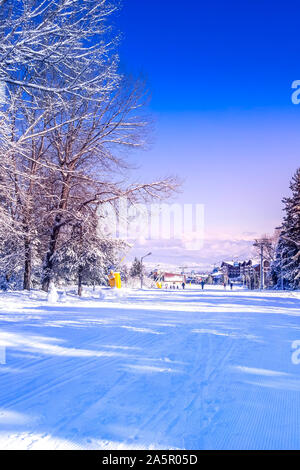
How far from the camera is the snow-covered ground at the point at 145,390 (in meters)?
3.17

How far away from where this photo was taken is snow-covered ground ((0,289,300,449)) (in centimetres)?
317

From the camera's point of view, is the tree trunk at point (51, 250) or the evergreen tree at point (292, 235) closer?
the tree trunk at point (51, 250)

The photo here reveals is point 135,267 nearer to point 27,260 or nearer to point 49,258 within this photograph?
point 49,258

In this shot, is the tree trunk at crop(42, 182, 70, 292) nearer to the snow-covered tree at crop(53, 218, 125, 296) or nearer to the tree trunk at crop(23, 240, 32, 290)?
the snow-covered tree at crop(53, 218, 125, 296)

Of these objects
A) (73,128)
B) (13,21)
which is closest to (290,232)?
(73,128)

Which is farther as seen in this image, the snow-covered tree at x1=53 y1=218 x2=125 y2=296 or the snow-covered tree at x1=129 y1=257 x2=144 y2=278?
the snow-covered tree at x1=129 y1=257 x2=144 y2=278

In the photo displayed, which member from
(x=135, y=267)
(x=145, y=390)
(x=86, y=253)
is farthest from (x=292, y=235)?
(x=135, y=267)

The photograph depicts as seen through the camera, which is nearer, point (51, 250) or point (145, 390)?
point (145, 390)

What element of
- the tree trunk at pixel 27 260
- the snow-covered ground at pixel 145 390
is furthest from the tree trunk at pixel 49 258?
the snow-covered ground at pixel 145 390

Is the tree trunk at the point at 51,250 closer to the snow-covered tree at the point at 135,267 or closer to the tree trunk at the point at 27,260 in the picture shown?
the tree trunk at the point at 27,260

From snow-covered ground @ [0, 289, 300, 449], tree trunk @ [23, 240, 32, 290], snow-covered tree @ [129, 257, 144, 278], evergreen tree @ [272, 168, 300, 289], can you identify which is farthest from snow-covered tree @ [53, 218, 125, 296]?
snow-covered tree @ [129, 257, 144, 278]

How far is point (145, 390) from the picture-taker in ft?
14.2

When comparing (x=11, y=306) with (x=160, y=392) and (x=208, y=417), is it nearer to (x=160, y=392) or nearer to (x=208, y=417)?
(x=160, y=392)
